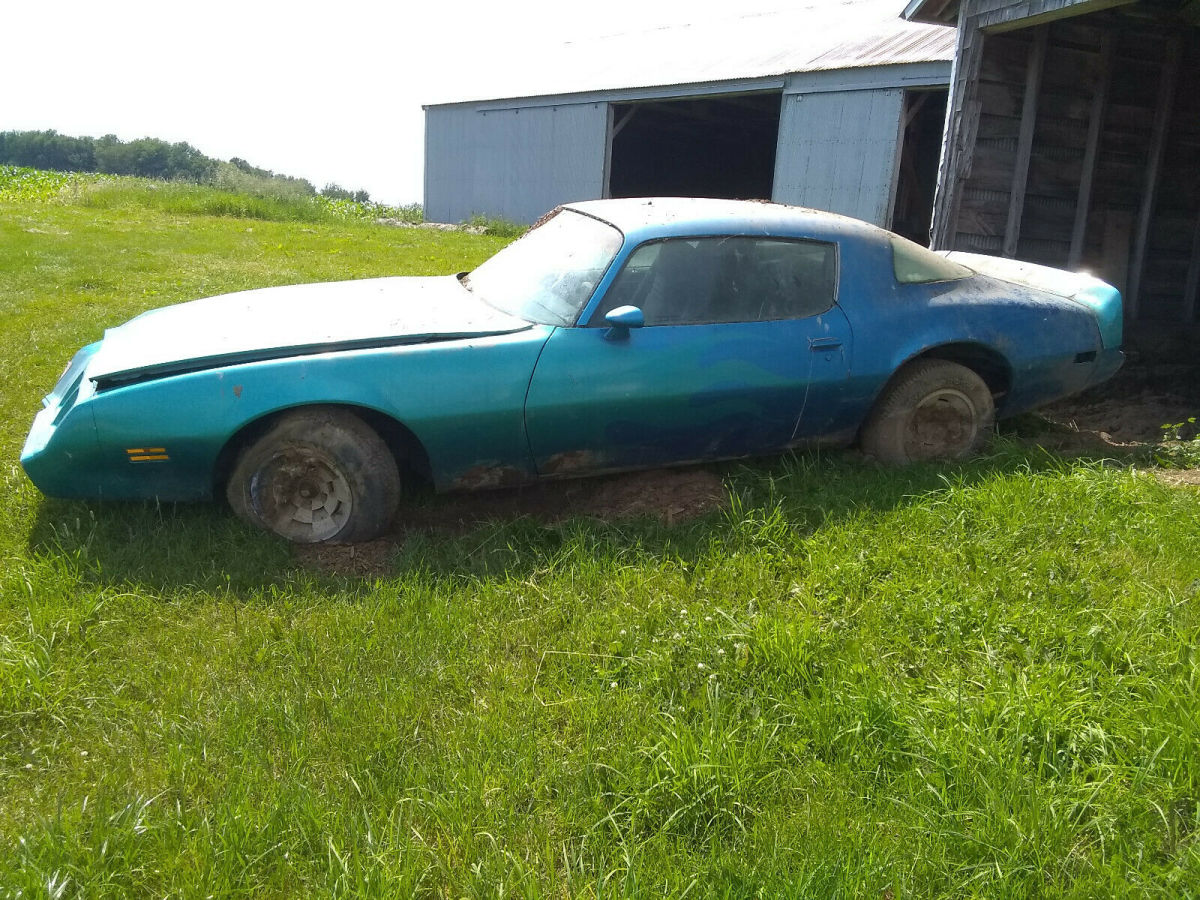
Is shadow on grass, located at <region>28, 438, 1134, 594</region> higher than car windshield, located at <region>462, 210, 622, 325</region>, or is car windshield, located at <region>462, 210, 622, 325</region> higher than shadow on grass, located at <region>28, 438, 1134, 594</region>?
car windshield, located at <region>462, 210, 622, 325</region>

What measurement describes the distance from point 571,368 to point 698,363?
576 millimetres

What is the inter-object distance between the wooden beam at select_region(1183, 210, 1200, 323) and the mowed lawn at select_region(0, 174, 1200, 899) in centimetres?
635

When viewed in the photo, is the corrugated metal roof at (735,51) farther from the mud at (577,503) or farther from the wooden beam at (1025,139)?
the mud at (577,503)

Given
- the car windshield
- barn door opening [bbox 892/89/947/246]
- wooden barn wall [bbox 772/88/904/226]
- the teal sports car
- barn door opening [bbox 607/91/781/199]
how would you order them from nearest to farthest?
the teal sports car
the car windshield
wooden barn wall [bbox 772/88/904/226]
barn door opening [bbox 892/89/947/246]
barn door opening [bbox 607/91/781/199]

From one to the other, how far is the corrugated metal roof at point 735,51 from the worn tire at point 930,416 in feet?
28.2

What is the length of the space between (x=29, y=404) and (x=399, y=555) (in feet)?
10.9

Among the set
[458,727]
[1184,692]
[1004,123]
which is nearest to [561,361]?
[458,727]

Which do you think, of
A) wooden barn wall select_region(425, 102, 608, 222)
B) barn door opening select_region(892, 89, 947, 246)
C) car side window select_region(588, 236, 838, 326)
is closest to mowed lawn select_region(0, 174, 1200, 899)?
car side window select_region(588, 236, 838, 326)

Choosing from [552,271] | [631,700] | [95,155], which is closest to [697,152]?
[552,271]

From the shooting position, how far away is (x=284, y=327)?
3818mm

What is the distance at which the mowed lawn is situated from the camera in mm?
2127

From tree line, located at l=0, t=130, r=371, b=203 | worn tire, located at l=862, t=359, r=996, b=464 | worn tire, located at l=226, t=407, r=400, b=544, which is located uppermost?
tree line, located at l=0, t=130, r=371, b=203

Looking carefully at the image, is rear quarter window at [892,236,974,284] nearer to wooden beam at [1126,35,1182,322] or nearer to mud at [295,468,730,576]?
mud at [295,468,730,576]

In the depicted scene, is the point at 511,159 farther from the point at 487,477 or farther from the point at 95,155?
the point at 95,155
